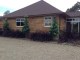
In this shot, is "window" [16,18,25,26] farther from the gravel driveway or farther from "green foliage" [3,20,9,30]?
the gravel driveway

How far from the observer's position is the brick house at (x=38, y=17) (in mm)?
28022

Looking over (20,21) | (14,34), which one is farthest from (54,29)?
(20,21)

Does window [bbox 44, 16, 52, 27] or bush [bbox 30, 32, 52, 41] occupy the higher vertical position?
window [bbox 44, 16, 52, 27]

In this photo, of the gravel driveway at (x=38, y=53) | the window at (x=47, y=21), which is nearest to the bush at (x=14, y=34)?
the window at (x=47, y=21)

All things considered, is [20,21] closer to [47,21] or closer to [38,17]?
[38,17]

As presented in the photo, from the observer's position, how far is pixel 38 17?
2928cm

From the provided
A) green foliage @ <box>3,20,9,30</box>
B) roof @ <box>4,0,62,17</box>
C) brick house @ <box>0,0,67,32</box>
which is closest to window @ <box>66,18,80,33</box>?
brick house @ <box>0,0,67,32</box>

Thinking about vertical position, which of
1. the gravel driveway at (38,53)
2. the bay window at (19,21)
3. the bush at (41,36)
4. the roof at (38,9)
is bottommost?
the gravel driveway at (38,53)

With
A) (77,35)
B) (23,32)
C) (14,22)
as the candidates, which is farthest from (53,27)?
(14,22)

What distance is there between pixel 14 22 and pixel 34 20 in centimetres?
398

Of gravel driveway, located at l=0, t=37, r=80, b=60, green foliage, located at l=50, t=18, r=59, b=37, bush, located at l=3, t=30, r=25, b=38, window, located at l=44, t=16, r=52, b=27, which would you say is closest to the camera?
gravel driveway, located at l=0, t=37, r=80, b=60

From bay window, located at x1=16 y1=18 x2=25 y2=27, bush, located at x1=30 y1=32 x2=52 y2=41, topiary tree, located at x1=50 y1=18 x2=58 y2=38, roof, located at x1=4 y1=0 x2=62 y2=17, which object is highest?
roof, located at x1=4 y1=0 x2=62 y2=17

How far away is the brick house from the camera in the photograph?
2802 centimetres

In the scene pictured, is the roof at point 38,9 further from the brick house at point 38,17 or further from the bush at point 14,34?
the bush at point 14,34
